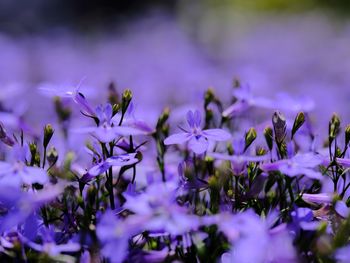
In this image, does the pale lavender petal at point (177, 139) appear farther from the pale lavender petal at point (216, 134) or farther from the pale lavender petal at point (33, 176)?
the pale lavender petal at point (33, 176)

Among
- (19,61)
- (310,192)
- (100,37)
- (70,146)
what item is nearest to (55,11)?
(100,37)

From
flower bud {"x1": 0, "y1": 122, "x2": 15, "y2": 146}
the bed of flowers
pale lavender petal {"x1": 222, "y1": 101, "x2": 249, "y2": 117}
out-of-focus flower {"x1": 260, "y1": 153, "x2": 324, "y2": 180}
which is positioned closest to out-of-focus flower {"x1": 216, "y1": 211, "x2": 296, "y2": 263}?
the bed of flowers

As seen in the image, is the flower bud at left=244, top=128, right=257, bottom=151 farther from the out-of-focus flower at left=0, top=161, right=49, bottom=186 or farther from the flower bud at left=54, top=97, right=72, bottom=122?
the flower bud at left=54, top=97, right=72, bottom=122

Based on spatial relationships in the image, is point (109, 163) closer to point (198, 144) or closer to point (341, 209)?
point (198, 144)

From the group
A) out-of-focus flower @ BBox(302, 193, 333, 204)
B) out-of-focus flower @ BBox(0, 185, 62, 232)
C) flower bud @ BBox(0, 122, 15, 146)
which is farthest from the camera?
flower bud @ BBox(0, 122, 15, 146)

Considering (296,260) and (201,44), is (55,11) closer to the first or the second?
(201,44)
